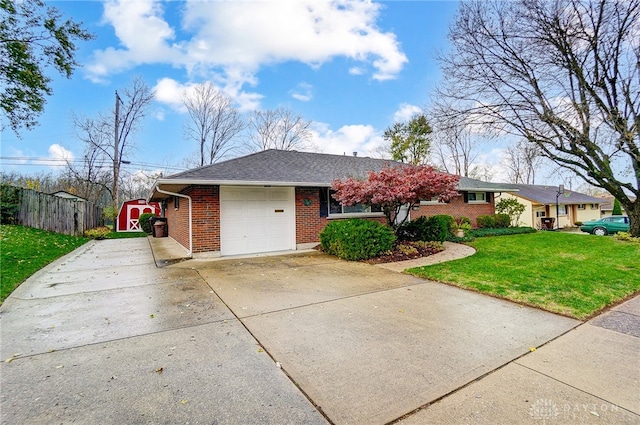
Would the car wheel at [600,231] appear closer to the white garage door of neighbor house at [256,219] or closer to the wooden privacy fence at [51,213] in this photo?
the white garage door of neighbor house at [256,219]

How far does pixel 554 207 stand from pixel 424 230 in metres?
24.4

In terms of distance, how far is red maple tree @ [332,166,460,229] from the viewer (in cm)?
771

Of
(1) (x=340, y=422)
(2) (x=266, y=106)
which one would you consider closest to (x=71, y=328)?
(1) (x=340, y=422)

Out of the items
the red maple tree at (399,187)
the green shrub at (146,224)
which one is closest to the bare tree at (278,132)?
the green shrub at (146,224)

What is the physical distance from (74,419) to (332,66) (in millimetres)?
14956

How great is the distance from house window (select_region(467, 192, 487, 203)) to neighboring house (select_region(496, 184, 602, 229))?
8783mm

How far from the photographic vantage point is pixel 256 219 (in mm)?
9336

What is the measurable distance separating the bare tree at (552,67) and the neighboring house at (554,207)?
11257 millimetres

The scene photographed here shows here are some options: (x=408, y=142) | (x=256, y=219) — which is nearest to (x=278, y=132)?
(x=408, y=142)

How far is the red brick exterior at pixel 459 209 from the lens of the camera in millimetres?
13602

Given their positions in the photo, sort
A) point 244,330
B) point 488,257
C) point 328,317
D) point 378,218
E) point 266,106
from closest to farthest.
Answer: point 244,330, point 328,317, point 488,257, point 378,218, point 266,106

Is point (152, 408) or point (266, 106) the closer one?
point (152, 408)

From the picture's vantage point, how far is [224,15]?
29.4 ft

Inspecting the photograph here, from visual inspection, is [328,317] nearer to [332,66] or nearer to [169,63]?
[332,66]
